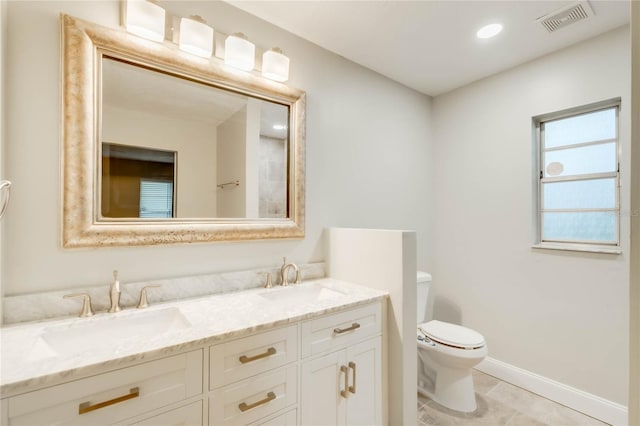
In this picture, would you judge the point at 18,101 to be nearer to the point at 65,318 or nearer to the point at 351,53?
the point at 65,318

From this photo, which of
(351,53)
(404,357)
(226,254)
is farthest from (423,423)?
(351,53)

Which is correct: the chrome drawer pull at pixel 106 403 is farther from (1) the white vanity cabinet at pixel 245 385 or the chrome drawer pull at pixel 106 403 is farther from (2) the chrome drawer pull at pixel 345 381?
(2) the chrome drawer pull at pixel 345 381

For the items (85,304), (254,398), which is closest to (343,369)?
(254,398)

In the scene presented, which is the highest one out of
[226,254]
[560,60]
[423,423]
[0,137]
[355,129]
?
[560,60]

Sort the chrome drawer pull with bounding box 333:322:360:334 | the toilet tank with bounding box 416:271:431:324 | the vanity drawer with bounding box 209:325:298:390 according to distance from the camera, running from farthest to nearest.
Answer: the toilet tank with bounding box 416:271:431:324 < the chrome drawer pull with bounding box 333:322:360:334 < the vanity drawer with bounding box 209:325:298:390

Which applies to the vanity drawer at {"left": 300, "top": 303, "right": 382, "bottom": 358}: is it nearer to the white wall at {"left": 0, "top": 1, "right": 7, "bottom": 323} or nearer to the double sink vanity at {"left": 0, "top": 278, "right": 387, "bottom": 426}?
the double sink vanity at {"left": 0, "top": 278, "right": 387, "bottom": 426}

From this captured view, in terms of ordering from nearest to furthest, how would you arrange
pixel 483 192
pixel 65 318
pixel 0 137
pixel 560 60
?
1. pixel 0 137
2. pixel 65 318
3. pixel 560 60
4. pixel 483 192

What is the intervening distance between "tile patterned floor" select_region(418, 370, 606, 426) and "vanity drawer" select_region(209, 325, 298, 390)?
4.01 ft

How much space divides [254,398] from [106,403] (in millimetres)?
489

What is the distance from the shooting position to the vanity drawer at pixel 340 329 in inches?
51.6

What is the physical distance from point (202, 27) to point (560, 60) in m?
2.37

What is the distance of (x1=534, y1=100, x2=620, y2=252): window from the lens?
1.93 meters

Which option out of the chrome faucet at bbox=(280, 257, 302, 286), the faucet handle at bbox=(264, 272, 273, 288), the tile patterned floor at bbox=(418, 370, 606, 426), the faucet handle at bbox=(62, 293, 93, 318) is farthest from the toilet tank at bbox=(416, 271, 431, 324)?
the faucet handle at bbox=(62, 293, 93, 318)

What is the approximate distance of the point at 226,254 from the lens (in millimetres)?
1650
